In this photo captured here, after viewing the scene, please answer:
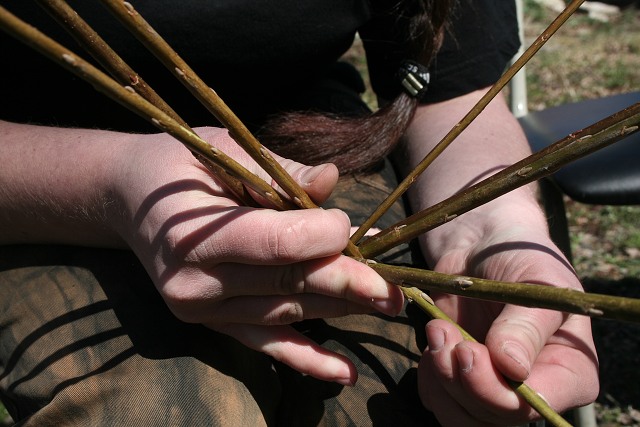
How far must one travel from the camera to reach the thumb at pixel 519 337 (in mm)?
724

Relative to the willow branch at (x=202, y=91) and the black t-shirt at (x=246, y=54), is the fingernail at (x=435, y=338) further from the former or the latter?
the black t-shirt at (x=246, y=54)

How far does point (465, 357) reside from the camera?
742mm

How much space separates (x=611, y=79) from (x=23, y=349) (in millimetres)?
3316

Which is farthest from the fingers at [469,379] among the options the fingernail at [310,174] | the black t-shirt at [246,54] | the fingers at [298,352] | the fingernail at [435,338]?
the black t-shirt at [246,54]

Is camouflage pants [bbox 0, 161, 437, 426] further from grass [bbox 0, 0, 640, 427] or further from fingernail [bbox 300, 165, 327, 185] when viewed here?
grass [bbox 0, 0, 640, 427]

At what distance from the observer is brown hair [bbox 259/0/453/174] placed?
1160 mm

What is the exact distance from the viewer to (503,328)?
0.78 meters

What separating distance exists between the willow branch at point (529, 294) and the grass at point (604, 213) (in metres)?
1.25

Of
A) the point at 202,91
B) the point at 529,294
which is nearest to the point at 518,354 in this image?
the point at 529,294

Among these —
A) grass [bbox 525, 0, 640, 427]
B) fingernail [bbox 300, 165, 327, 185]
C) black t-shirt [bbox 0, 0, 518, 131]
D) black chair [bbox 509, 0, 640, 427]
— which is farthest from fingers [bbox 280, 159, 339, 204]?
grass [bbox 525, 0, 640, 427]

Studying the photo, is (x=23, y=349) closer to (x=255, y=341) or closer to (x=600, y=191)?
(x=255, y=341)

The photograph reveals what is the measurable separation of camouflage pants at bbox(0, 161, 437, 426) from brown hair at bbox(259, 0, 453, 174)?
29 cm

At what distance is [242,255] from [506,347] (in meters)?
0.29

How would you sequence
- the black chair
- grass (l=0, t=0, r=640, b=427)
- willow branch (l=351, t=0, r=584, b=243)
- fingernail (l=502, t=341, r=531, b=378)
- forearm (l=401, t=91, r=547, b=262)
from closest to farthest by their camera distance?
fingernail (l=502, t=341, r=531, b=378) < willow branch (l=351, t=0, r=584, b=243) < forearm (l=401, t=91, r=547, b=262) < the black chair < grass (l=0, t=0, r=640, b=427)
